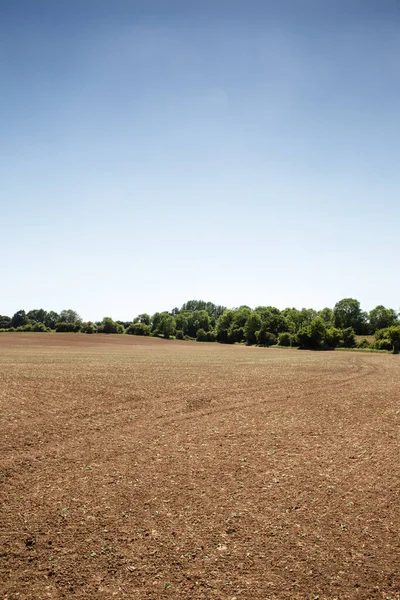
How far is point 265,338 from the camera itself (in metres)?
109

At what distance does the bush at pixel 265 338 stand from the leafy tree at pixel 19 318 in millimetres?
129278

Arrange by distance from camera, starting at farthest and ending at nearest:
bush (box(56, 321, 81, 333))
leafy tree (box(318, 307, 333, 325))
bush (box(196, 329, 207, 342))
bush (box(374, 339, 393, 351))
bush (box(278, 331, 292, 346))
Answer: leafy tree (box(318, 307, 333, 325)), bush (box(196, 329, 207, 342)), bush (box(56, 321, 81, 333)), bush (box(278, 331, 292, 346)), bush (box(374, 339, 393, 351))

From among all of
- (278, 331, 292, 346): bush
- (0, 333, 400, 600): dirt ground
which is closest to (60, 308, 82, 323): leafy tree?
(278, 331, 292, 346): bush

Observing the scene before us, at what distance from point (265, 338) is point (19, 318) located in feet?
461

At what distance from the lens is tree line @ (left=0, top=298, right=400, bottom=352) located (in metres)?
87.2

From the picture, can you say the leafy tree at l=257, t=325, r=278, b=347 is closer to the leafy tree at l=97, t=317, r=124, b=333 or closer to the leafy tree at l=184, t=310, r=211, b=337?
the leafy tree at l=184, t=310, r=211, b=337

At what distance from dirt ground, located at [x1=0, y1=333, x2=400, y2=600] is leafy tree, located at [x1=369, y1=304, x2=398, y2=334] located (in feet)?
429

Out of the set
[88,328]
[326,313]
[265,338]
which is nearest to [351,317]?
[326,313]

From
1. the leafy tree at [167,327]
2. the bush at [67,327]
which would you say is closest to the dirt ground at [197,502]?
the leafy tree at [167,327]

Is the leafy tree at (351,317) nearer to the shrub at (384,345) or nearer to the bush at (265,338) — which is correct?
the bush at (265,338)

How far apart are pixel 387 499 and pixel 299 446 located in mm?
4163

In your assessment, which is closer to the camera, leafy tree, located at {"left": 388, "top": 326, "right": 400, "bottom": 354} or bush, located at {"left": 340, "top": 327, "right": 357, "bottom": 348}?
leafy tree, located at {"left": 388, "top": 326, "right": 400, "bottom": 354}

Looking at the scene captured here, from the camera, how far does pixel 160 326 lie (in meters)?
140

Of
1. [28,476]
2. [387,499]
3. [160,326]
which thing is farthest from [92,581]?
[160,326]
